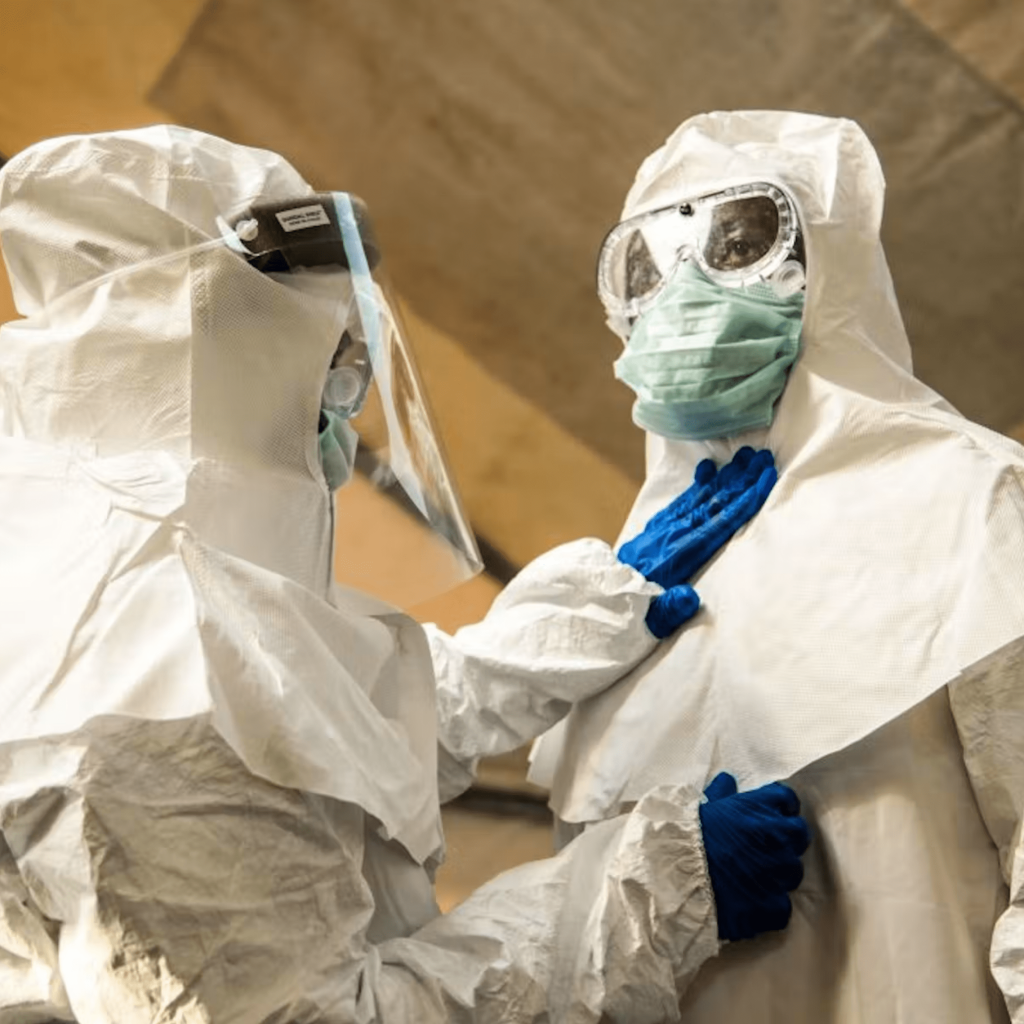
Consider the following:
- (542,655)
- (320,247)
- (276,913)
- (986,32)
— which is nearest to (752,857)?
(542,655)

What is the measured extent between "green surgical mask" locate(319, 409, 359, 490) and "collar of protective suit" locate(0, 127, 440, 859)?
6 centimetres

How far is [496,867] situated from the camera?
235cm

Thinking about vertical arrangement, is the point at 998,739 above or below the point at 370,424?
below

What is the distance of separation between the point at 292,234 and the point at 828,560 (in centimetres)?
69

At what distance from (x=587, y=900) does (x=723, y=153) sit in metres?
1.01

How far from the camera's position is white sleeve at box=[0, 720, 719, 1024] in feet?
3.46

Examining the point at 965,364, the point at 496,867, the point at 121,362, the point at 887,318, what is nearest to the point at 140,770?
the point at 121,362

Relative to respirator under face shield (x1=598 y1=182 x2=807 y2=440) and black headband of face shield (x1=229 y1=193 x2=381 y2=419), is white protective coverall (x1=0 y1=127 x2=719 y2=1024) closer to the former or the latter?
black headband of face shield (x1=229 y1=193 x2=381 y2=419)

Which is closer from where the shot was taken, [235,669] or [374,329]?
[235,669]

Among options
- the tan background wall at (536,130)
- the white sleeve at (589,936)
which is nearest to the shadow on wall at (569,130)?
the tan background wall at (536,130)

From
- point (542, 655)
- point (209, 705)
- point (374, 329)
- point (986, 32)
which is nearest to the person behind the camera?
point (209, 705)

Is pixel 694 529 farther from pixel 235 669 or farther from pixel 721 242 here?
pixel 235 669

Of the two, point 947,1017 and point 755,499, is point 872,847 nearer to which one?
point 947,1017

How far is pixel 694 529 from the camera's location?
1.74 meters
